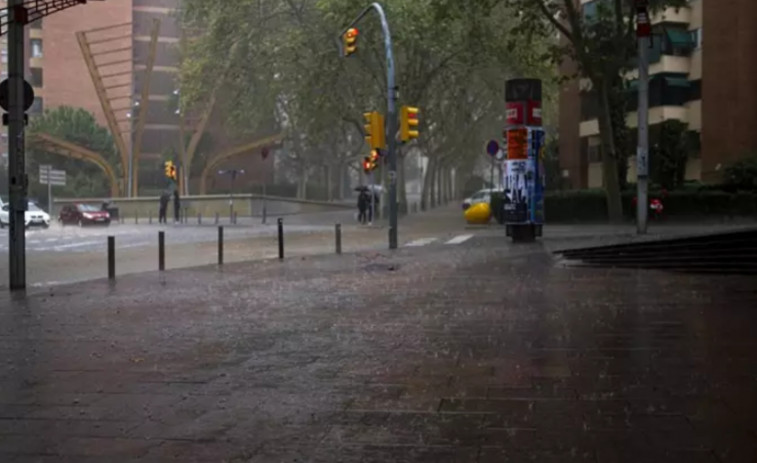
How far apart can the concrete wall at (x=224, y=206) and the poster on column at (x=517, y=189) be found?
32.4 metres

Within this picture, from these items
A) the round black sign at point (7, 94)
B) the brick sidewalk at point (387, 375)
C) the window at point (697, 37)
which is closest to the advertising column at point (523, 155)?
the brick sidewalk at point (387, 375)

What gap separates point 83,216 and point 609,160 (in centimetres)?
2950

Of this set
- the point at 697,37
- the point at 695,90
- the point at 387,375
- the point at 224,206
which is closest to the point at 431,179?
the point at 224,206

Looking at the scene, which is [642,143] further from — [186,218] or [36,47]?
[36,47]

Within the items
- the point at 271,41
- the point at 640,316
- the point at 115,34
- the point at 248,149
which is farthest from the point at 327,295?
the point at 115,34

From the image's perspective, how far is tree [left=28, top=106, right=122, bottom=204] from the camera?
67.8 meters

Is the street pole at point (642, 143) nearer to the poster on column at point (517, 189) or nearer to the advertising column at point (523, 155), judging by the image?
the advertising column at point (523, 155)

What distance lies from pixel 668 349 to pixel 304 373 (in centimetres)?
332

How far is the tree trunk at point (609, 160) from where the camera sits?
30.1 m

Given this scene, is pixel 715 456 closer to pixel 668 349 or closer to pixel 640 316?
pixel 668 349

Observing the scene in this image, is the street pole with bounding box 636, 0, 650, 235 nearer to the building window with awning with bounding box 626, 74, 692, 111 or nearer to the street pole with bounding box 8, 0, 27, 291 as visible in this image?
the street pole with bounding box 8, 0, 27, 291

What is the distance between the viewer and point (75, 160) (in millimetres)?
72000

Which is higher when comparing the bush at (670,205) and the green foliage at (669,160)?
the green foliage at (669,160)

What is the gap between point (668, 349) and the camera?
7.49 metres
